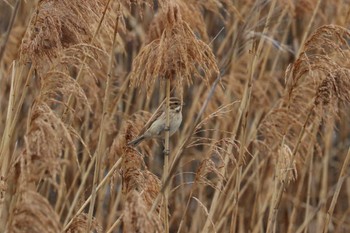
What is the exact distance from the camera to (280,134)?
331 cm

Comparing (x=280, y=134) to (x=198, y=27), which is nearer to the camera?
(x=280, y=134)

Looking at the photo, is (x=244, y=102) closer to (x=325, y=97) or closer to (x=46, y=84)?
(x=325, y=97)

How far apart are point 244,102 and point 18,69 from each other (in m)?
0.96

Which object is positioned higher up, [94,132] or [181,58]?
[181,58]

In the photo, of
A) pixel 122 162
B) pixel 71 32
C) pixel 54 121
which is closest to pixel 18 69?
pixel 71 32

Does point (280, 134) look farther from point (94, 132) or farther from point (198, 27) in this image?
point (94, 132)

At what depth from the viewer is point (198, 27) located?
3.88 m

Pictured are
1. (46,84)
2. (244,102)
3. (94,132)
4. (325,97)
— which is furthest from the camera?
(94,132)

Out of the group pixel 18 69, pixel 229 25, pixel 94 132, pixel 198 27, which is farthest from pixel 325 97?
pixel 229 25

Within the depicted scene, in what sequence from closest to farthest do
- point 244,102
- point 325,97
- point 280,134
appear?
point 325,97
point 244,102
point 280,134

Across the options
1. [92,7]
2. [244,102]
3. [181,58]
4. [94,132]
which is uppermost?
[92,7]

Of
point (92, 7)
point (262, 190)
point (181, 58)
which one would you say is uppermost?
point (92, 7)

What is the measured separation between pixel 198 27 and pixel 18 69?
1.41 meters

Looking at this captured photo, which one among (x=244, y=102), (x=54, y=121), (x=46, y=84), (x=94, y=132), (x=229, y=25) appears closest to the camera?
(x=54, y=121)
